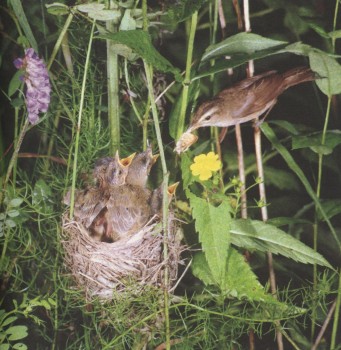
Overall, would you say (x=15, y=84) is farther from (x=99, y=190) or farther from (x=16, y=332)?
(x=16, y=332)

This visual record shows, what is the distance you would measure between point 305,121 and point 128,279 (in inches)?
14.5

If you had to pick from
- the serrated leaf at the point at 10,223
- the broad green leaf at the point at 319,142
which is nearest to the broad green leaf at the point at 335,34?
the broad green leaf at the point at 319,142

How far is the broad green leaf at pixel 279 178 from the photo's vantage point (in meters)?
1.01

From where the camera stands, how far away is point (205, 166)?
101 cm

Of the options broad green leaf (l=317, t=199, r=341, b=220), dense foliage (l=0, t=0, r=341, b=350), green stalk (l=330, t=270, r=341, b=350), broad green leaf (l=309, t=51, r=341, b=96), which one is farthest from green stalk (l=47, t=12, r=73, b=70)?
green stalk (l=330, t=270, r=341, b=350)

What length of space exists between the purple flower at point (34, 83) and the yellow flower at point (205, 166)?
0.97 ft

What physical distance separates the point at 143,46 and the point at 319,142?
11.5 inches

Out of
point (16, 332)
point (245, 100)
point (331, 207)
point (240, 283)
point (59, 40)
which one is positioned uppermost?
point (59, 40)

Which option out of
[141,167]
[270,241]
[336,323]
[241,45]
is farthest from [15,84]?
[336,323]

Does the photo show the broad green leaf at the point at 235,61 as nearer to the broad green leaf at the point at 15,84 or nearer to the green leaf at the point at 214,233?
the green leaf at the point at 214,233

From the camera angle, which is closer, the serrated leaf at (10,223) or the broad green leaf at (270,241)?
the broad green leaf at (270,241)

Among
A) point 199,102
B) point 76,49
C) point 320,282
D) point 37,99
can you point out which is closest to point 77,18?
point 76,49

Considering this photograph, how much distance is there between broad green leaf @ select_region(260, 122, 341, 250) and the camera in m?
0.98

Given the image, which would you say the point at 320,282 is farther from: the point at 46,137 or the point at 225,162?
the point at 46,137
